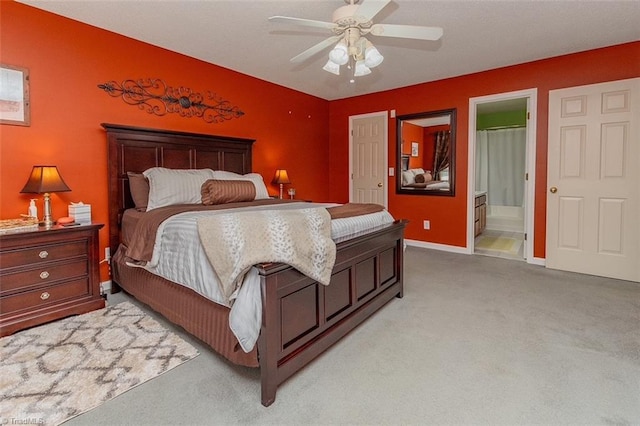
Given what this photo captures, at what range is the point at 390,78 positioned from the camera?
454cm

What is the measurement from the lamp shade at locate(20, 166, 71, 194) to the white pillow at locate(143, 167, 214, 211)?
2.09 ft

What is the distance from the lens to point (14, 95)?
8.46 ft

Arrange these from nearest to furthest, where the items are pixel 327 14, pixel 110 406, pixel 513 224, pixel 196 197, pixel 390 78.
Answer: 1. pixel 110 406
2. pixel 327 14
3. pixel 196 197
4. pixel 390 78
5. pixel 513 224

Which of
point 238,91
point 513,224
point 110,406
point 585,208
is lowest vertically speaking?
point 110,406

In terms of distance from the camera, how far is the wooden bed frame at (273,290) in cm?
164

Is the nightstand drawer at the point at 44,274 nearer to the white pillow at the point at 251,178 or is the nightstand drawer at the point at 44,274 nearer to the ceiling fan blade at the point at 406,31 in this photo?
the white pillow at the point at 251,178

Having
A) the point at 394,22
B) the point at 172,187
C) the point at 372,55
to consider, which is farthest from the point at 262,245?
the point at 394,22

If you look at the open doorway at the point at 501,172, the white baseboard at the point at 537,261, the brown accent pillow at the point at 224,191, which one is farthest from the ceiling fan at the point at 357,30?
the open doorway at the point at 501,172

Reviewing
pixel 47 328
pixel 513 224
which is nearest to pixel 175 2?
pixel 47 328

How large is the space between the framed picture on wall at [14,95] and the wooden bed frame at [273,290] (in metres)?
0.58

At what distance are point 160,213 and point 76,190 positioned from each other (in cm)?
107

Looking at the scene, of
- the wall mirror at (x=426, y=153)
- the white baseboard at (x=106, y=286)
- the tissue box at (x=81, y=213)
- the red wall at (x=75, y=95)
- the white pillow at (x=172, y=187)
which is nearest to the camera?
the red wall at (x=75, y=95)

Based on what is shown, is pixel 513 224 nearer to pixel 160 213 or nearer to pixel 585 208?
pixel 585 208

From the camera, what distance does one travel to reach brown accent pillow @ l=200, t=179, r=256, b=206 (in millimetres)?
3039
